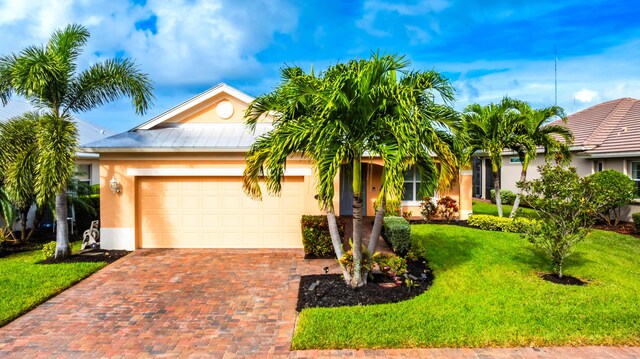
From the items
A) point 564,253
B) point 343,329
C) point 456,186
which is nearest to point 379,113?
point 343,329

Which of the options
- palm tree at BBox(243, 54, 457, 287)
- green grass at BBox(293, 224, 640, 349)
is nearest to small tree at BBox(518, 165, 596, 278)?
green grass at BBox(293, 224, 640, 349)

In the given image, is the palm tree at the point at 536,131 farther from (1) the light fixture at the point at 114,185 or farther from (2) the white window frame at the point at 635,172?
(1) the light fixture at the point at 114,185

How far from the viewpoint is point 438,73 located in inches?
261

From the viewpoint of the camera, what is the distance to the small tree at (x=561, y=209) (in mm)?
7676

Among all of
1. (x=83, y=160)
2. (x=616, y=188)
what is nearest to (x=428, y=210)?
(x=616, y=188)

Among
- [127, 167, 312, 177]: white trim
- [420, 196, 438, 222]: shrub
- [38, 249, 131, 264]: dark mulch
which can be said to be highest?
[127, 167, 312, 177]: white trim

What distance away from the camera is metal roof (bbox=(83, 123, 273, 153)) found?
34.5 ft

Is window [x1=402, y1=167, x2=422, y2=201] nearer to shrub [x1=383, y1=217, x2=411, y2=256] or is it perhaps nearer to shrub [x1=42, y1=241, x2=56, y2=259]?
shrub [x1=383, y1=217, x2=411, y2=256]

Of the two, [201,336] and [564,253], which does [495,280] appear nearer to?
[564,253]

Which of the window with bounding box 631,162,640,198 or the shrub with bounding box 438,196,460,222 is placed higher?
the window with bounding box 631,162,640,198

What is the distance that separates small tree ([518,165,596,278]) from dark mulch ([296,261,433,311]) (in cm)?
277

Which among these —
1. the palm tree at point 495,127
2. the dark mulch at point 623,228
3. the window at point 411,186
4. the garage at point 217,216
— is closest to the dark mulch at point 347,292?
the garage at point 217,216

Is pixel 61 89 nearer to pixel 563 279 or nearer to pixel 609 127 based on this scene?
pixel 563 279

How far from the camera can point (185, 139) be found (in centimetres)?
1111
